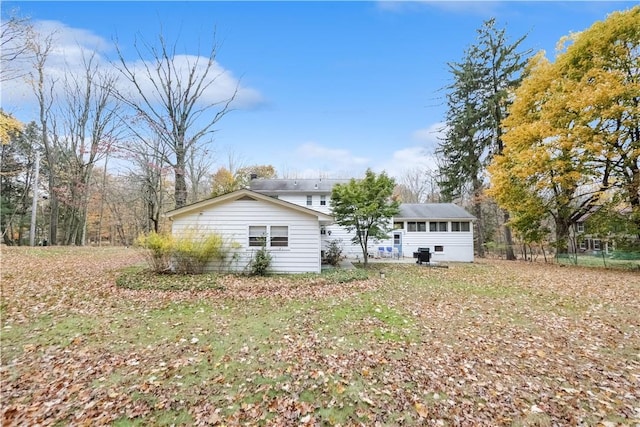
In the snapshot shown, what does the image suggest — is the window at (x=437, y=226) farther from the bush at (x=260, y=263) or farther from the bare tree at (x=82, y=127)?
the bare tree at (x=82, y=127)

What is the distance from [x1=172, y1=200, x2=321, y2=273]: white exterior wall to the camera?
11.7 m

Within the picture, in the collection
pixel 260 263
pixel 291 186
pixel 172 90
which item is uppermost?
pixel 172 90

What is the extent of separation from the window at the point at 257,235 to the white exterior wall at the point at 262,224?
13cm

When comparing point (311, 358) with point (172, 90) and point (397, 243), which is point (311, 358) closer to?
point (172, 90)

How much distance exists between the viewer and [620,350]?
462 cm

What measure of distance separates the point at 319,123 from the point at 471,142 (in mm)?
11669

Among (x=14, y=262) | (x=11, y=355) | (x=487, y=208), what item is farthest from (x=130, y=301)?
(x=487, y=208)

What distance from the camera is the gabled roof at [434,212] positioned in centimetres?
2083

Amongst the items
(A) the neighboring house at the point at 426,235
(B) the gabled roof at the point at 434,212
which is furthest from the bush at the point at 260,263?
(B) the gabled roof at the point at 434,212

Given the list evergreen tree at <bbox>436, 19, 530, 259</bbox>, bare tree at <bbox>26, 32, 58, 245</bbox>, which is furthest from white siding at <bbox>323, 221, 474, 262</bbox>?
bare tree at <bbox>26, 32, 58, 245</bbox>

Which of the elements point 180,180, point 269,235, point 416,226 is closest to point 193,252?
point 269,235

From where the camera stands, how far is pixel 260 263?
440 inches

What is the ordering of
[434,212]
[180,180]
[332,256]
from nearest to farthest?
[180,180] → [332,256] → [434,212]

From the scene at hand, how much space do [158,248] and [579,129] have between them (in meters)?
17.7
